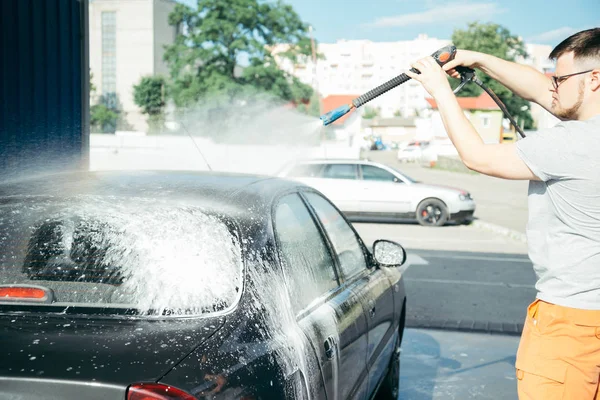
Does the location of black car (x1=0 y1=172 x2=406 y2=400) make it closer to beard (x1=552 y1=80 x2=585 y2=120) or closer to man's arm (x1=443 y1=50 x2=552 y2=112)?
man's arm (x1=443 y1=50 x2=552 y2=112)

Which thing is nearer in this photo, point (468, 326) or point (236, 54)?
point (468, 326)

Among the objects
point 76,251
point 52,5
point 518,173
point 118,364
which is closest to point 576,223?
point 518,173

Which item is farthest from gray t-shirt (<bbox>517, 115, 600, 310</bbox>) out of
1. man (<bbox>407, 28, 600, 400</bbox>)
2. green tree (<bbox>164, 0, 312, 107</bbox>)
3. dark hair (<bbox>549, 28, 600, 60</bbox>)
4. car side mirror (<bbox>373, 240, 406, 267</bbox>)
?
green tree (<bbox>164, 0, 312, 107</bbox>)

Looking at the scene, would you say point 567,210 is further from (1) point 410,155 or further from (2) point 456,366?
(1) point 410,155

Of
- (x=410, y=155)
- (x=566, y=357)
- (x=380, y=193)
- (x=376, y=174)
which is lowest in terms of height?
(x=410, y=155)

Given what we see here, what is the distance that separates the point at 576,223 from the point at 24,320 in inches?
73.9

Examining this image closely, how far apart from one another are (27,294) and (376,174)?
13.7 meters

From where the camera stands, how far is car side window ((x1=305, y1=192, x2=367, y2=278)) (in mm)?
3498

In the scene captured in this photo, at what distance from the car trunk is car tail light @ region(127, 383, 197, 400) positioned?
0.02 meters

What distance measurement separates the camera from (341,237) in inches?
147

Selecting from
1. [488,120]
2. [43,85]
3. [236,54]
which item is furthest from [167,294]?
[488,120]

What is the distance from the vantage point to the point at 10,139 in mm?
4914

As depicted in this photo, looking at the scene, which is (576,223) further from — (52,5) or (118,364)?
(52,5)

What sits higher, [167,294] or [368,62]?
[368,62]
